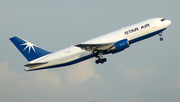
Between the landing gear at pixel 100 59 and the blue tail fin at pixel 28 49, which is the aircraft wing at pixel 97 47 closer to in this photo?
the landing gear at pixel 100 59

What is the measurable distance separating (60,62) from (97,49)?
286 inches

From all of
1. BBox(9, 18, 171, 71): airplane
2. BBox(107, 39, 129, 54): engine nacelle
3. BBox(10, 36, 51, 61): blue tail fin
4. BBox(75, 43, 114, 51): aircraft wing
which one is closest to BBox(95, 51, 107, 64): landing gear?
BBox(9, 18, 171, 71): airplane

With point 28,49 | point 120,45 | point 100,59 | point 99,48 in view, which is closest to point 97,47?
point 99,48

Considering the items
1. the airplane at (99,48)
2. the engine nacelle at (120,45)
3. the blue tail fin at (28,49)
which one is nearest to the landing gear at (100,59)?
the airplane at (99,48)

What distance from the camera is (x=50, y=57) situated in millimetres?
47969

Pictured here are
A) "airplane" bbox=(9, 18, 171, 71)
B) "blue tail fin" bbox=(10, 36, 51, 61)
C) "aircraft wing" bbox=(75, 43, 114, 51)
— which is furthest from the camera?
"blue tail fin" bbox=(10, 36, 51, 61)

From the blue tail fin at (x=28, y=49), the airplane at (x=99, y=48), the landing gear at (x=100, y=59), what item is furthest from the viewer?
the blue tail fin at (x=28, y=49)

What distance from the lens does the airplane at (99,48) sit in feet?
151

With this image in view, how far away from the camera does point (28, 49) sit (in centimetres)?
4994

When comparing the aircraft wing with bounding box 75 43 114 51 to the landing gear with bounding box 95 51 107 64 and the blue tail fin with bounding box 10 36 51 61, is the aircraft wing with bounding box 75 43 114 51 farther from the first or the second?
the blue tail fin with bounding box 10 36 51 61

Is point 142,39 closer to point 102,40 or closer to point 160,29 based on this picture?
point 160,29

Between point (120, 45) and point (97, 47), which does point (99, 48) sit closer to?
point (97, 47)

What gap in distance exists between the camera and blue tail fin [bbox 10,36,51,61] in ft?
162

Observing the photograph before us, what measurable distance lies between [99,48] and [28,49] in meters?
14.1
